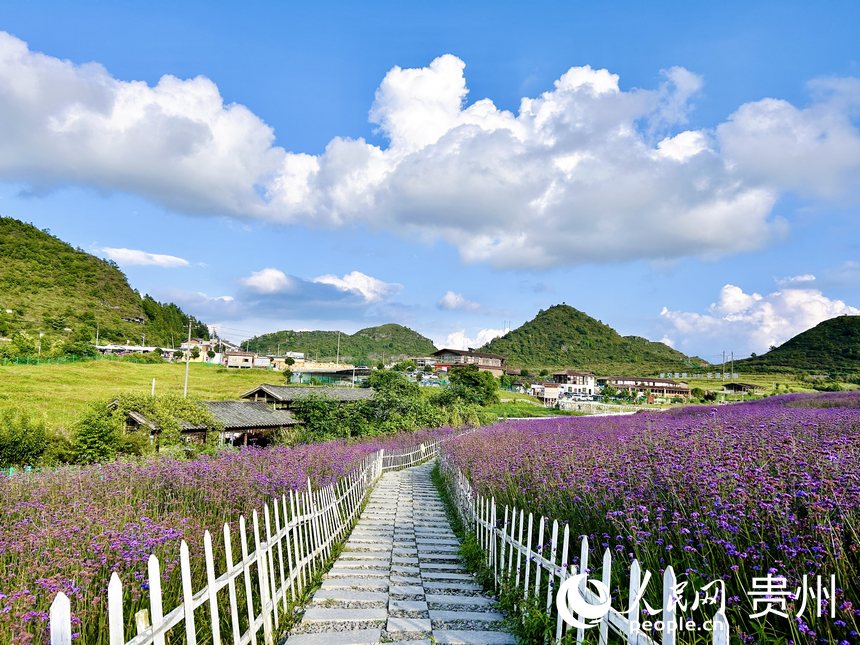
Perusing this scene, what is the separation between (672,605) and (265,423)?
33.8 m

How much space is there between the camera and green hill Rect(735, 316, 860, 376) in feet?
271

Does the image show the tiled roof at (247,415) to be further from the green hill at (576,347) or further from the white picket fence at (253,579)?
the green hill at (576,347)

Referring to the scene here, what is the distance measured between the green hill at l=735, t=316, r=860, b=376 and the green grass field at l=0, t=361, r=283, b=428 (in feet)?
268

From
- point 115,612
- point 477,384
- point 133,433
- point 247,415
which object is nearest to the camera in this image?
point 115,612

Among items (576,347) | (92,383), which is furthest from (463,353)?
(92,383)

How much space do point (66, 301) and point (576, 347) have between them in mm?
128276

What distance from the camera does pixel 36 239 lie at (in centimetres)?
13800

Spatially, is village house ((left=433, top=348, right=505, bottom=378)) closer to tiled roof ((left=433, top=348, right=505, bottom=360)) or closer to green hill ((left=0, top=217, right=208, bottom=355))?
tiled roof ((left=433, top=348, right=505, bottom=360))

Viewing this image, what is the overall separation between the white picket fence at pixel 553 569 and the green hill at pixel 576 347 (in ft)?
444

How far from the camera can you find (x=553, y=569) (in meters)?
4.07

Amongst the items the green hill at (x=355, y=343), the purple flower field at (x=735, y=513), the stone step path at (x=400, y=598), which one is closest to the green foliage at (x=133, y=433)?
the stone step path at (x=400, y=598)

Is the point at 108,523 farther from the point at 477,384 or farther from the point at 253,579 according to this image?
the point at 477,384

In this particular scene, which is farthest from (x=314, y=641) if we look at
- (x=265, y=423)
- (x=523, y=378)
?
(x=523, y=378)

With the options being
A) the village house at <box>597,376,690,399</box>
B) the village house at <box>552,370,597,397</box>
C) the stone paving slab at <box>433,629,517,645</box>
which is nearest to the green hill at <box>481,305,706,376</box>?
the village house at <box>552,370,597,397</box>
